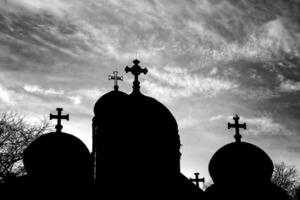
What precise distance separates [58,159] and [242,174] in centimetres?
704

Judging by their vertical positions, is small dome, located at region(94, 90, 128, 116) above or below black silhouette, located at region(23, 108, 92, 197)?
Answer: above

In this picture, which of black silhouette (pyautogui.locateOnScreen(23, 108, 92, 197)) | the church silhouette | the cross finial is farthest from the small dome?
black silhouette (pyautogui.locateOnScreen(23, 108, 92, 197))

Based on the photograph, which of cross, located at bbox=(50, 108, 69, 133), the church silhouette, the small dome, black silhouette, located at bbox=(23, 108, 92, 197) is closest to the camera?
black silhouette, located at bbox=(23, 108, 92, 197)

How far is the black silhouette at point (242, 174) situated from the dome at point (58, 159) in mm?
5046

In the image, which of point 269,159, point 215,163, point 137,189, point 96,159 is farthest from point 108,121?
point 269,159

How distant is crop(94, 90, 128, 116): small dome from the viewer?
55.4ft

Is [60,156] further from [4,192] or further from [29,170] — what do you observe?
[4,192]

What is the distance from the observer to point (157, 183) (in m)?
12.8

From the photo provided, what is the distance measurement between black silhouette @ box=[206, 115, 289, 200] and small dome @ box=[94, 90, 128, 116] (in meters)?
6.08

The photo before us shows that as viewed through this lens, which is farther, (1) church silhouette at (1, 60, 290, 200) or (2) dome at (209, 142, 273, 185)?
(2) dome at (209, 142, 273, 185)

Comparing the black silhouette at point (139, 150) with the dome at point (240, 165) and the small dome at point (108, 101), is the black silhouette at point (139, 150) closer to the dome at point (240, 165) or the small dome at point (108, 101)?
the dome at point (240, 165)

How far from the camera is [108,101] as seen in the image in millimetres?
17312

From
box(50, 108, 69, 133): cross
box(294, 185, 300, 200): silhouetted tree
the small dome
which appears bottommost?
box(294, 185, 300, 200): silhouetted tree

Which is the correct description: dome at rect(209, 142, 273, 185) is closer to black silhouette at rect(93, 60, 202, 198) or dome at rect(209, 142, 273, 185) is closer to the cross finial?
black silhouette at rect(93, 60, 202, 198)
